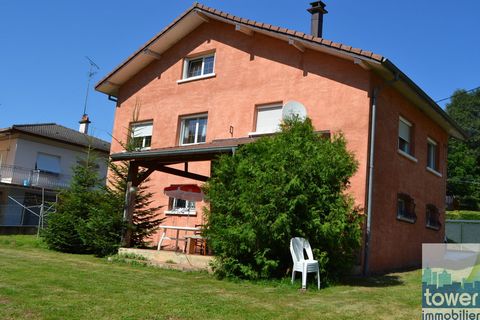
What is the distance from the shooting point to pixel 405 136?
53.0 ft

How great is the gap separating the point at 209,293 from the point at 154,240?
9.36 metres

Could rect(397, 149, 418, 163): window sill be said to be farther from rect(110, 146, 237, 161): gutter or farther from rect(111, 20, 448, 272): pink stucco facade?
rect(110, 146, 237, 161): gutter

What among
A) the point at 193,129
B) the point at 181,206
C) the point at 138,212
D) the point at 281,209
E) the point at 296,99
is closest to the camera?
the point at 281,209

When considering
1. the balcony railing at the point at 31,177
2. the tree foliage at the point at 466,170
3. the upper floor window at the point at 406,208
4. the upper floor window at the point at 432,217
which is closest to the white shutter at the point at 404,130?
the upper floor window at the point at 406,208

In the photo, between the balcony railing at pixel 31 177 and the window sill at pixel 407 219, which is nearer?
the window sill at pixel 407 219

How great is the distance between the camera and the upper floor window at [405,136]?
1579 centimetres

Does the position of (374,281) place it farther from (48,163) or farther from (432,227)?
(48,163)

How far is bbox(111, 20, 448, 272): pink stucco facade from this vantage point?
1385cm

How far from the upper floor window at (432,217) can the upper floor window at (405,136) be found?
275 centimetres

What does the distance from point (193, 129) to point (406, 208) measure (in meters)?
7.73

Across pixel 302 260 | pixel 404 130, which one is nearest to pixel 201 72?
pixel 404 130

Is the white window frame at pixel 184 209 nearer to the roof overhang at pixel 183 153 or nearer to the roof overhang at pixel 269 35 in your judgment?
the roof overhang at pixel 183 153

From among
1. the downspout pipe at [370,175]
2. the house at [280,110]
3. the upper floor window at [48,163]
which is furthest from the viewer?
the upper floor window at [48,163]

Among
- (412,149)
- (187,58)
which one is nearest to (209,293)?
(412,149)
